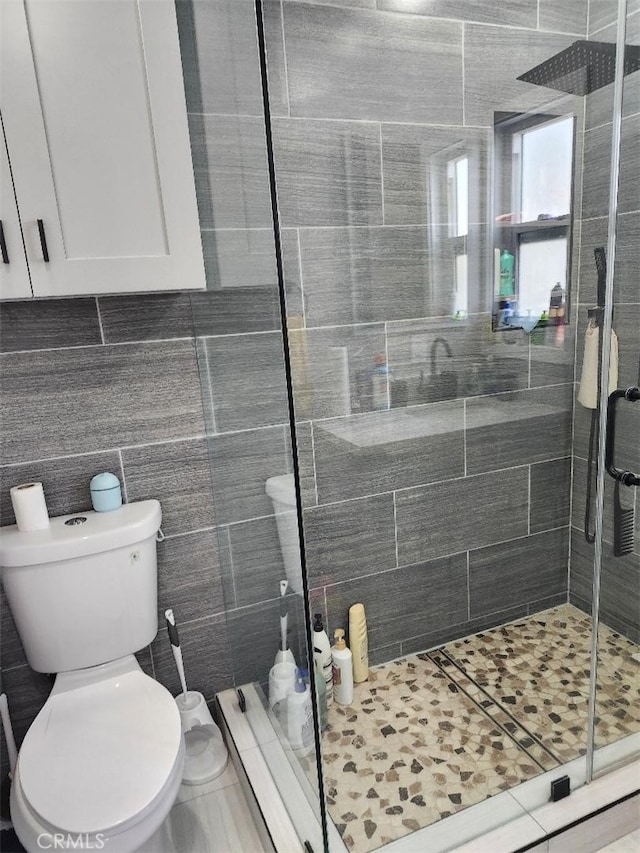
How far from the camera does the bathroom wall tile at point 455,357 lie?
76.7 inches

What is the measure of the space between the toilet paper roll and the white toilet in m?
0.03

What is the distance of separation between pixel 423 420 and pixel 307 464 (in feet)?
1.47

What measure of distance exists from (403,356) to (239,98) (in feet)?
3.42

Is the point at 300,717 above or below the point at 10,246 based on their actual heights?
below

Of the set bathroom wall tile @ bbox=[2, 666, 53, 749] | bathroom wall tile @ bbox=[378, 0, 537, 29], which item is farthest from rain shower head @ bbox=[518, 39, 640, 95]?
bathroom wall tile @ bbox=[2, 666, 53, 749]

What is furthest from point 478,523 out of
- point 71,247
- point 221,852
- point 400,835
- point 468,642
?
point 71,247

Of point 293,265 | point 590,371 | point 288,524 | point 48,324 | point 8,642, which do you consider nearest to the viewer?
point 288,524

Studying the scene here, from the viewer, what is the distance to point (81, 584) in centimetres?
152

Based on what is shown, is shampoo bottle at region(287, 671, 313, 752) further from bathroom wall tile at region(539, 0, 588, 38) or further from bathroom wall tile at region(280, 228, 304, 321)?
bathroom wall tile at region(539, 0, 588, 38)

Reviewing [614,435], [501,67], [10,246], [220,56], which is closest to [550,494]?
[614,435]

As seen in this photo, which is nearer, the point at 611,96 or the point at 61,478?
the point at 61,478

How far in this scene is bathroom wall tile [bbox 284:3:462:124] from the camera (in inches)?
64.3

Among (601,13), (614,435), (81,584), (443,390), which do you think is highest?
(601,13)

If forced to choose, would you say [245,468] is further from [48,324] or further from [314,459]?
[48,324]
